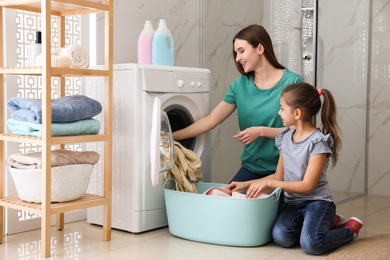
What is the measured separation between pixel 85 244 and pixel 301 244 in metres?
0.93

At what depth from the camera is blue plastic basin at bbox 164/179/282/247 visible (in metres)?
2.22

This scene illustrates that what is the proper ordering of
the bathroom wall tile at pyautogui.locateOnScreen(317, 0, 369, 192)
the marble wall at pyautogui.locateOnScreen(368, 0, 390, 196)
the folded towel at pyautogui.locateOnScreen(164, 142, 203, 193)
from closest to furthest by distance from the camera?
the folded towel at pyautogui.locateOnScreen(164, 142, 203, 193), the bathroom wall tile at pyautogui.locateOnScreen(317, 0, 369, 192), the marble wall at pyautogui.locateOnScreen(368, 0, 390, 196)

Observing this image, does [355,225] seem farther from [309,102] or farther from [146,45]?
[146,45]

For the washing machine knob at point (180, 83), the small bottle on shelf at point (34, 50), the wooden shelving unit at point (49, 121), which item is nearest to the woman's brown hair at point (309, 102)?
Answer: the washing machine knob at point (180, 83)

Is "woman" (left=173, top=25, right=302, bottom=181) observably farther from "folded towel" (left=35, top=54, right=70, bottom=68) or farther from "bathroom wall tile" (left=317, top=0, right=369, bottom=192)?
"folded towel" (left=35, top=54, right=70, bottom=68)

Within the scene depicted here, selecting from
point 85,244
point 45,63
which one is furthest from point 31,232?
point 45,63

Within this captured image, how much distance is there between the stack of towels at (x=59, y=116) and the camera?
212 centimetres

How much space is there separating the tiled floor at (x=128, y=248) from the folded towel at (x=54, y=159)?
0.36 meters

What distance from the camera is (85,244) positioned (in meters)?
2.30

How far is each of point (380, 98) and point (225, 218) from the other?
195 centimetres

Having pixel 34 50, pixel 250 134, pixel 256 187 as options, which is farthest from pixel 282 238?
pixel 34 50

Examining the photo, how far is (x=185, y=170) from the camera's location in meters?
2.53

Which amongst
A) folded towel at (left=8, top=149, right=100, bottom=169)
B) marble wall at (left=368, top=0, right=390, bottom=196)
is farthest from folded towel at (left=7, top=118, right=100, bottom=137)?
marble wall at (left=368, top=0, right=390, bottom=196)

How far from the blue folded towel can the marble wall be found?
221cm
